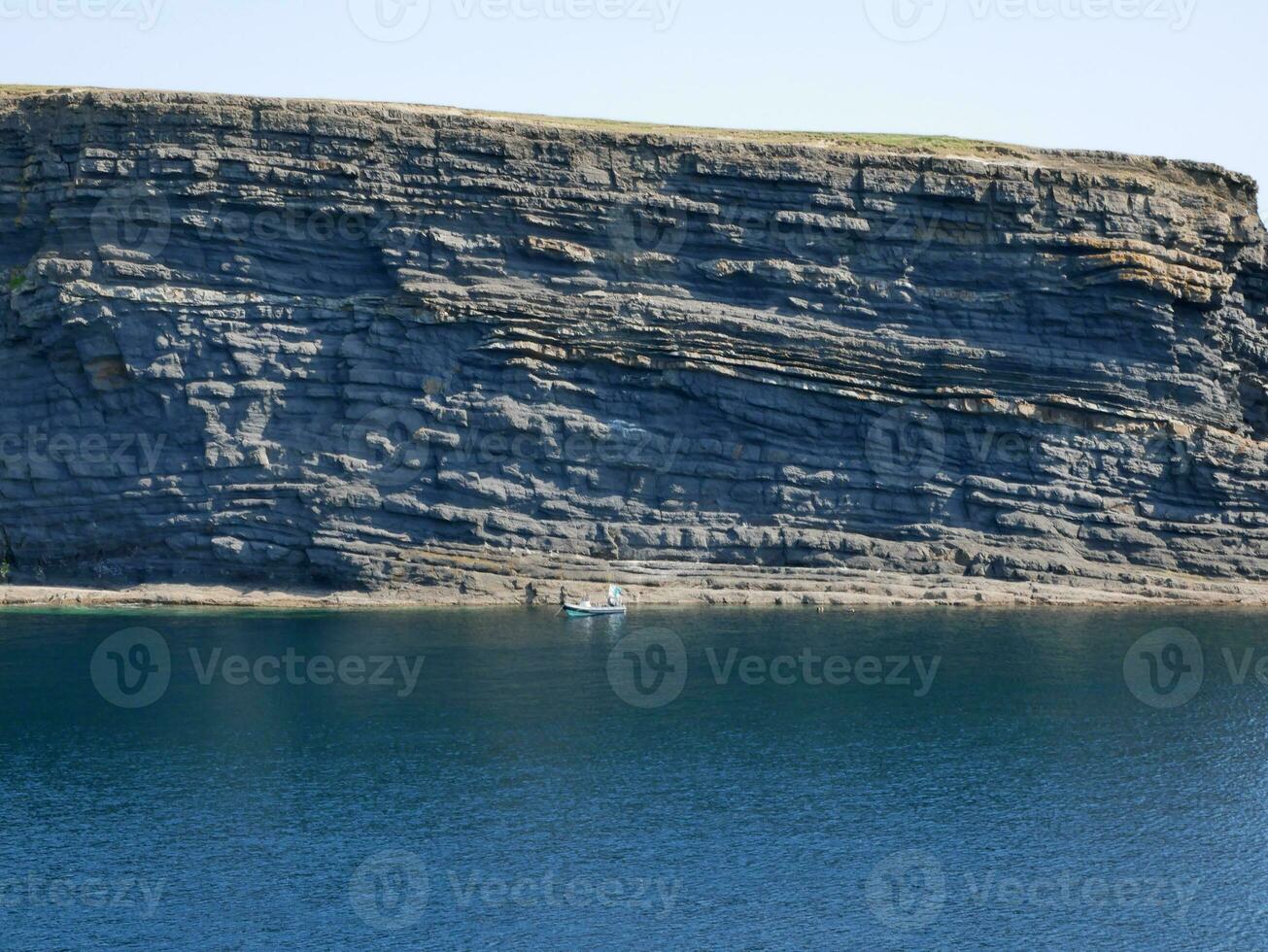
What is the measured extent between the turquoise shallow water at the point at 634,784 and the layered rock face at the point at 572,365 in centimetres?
592

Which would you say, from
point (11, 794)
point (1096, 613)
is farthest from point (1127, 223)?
point (11, 794)

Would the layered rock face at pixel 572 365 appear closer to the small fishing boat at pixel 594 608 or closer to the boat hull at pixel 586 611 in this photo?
the small fishing boat at pixel 594 608

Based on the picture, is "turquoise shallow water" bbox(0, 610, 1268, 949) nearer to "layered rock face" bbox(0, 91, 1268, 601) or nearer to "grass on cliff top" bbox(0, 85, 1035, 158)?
"layered rock face" bbox(0, 91, 1268, 601)

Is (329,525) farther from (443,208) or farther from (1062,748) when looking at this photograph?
(1062,748)

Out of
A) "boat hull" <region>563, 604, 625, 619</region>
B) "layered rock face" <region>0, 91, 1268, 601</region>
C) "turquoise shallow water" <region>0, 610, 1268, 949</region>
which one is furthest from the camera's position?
"layered rock face" <region>0, 91, 1268, 601</region>

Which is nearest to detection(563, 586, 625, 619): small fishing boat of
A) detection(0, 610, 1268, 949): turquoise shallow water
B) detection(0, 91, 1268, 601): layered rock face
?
detection(0, 610, 1268, 949): turquoise shallow water

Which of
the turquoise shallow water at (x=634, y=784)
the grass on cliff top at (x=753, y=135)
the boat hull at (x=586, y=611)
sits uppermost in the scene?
the grass on cliff top at (x=753, y=135)

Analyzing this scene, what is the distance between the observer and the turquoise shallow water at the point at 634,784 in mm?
40906

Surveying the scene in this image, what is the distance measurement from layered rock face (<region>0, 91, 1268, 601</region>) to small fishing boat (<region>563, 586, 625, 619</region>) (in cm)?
233

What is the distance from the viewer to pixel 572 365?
255ft

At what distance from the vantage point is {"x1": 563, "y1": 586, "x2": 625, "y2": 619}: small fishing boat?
74062mm

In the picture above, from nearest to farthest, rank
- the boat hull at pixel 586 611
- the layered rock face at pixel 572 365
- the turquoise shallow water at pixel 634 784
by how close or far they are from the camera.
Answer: the turquoise shallow water at pixel 634 784 → the boat hull at pixel 586 611 → the layered rock face at pixel 572 365

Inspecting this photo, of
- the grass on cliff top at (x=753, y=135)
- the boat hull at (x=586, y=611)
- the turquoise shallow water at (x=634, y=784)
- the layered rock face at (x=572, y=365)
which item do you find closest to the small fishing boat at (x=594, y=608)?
the boat hull at (x=586, y=611)

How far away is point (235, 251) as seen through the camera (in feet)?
252
